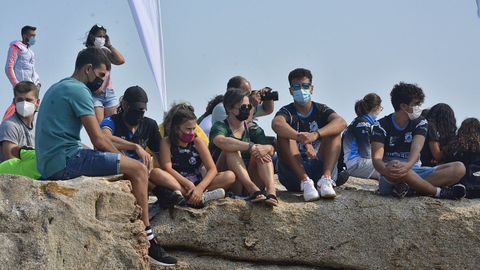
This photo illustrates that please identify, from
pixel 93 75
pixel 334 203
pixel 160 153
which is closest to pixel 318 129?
pixel 334 203

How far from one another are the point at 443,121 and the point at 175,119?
2867mm

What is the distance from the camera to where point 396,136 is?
28.3 ft

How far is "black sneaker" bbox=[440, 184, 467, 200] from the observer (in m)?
8.41

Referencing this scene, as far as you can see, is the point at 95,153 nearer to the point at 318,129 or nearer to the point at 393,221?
the point at 318,129

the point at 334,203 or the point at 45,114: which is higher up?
the point at 45,114

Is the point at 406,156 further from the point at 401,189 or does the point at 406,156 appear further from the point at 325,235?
the point at 325,235

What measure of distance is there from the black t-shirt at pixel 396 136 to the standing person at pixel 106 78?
3.16 m

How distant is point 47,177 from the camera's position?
7.46m

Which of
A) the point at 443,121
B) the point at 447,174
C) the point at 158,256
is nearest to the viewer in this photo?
the point at 158,256

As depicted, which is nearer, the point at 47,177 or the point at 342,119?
the point at 47,177

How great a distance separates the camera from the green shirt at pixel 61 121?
7.25 metres

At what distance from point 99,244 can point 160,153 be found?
142 cm

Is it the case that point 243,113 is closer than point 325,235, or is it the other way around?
point 325,235

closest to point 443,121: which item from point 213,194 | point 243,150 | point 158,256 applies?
point 243,150
